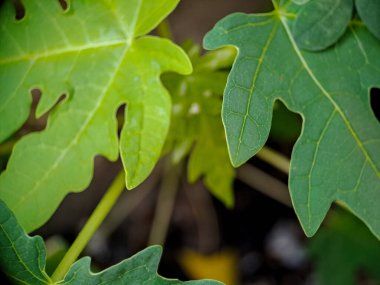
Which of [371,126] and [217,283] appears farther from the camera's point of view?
[371,126]

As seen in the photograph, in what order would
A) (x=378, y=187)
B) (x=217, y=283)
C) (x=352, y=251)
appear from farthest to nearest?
(x=352, y=251), (x=378, y=187), (x=217, y=283)

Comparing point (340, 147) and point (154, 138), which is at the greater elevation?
point (154, 138)

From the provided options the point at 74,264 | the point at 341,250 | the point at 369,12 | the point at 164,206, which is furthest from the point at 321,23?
the point at 164,206

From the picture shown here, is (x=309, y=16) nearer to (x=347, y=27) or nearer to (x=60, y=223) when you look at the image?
(x=347, y=27)

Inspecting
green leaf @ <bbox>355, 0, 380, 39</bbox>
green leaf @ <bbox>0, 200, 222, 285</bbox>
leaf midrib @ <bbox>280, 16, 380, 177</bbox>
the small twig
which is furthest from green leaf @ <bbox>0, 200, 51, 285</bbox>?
the small twig

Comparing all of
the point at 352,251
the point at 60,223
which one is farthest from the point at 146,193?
the point at 352,251
